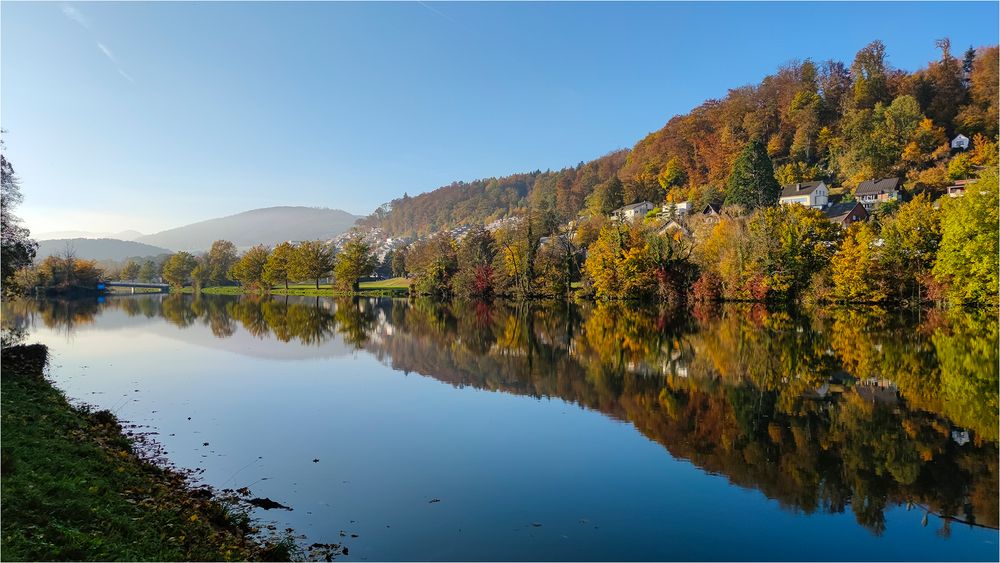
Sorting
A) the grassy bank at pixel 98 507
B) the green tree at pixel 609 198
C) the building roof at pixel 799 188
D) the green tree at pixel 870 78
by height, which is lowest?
the grassy bank at pixel 98 507

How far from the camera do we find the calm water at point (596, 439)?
8.40 meters

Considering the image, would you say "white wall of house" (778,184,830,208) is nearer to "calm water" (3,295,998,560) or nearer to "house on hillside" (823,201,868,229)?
"house on hillside" (823,201,868,229)

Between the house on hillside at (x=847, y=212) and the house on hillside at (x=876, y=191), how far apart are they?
3.42 metres

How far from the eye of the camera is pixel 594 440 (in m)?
13.1

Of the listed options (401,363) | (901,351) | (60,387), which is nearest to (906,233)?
(901,351)

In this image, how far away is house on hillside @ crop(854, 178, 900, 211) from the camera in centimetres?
7512

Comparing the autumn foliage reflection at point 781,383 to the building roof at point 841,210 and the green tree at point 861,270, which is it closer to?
the green tree at point 861,270

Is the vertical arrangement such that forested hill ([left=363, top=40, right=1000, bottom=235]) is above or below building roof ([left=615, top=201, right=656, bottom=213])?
above

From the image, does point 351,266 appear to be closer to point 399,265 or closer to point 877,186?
point 399,265

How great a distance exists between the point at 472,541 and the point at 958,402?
47.9ft

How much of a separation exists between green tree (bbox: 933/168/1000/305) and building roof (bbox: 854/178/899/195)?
115ft

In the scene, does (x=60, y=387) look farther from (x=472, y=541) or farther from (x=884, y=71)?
(x=884, y=71)

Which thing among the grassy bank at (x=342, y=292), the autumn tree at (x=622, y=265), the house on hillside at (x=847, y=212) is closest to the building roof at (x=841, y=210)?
the house on hillside at (x=847, y=212)

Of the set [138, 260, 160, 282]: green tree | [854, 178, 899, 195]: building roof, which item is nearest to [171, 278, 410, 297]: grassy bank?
[138, 260, 160, 282]: green tree
